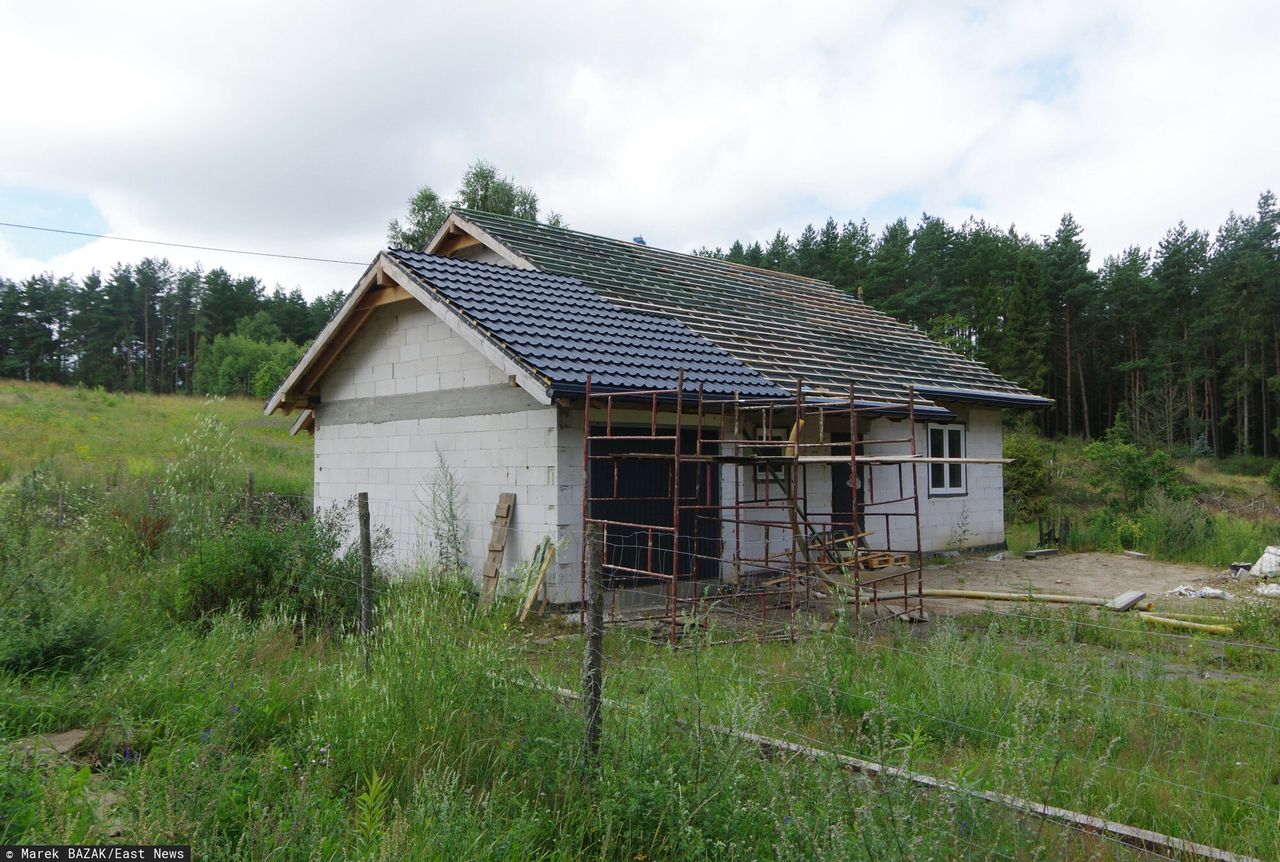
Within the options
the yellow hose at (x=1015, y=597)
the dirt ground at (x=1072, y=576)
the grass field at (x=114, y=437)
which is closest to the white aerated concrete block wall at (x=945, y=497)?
the dirt ground at (x=1072, y=576)

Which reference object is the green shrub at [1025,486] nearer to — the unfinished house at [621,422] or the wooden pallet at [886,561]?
the unfinished house at [621,422]

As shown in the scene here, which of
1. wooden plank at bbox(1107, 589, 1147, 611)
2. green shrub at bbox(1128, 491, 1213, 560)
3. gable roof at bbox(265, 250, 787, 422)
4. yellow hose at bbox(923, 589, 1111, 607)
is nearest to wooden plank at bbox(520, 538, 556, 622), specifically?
gable roof at bbox(265, 250, 787, 422)

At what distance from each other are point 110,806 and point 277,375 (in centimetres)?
4504

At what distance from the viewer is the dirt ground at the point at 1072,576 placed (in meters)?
12.2

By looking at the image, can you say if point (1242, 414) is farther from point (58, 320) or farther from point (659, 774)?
point (58, 320)

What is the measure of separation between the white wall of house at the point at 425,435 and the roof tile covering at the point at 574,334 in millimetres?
720

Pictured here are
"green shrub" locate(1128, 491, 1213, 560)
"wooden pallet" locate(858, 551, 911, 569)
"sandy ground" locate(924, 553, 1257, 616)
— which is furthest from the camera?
"green shrub" locate(1128, 491, 1213, 560)

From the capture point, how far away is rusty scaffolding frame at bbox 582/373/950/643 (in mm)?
9633

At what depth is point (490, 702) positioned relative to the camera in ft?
14.6

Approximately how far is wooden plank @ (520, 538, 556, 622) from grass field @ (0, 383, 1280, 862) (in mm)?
1698

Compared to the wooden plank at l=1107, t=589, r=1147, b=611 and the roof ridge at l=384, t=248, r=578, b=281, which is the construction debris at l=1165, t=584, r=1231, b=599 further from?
the roof ridge at l=384, t=248, r=578, b=281

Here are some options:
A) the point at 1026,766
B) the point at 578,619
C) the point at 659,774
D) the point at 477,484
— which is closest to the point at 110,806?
the point at 659,774

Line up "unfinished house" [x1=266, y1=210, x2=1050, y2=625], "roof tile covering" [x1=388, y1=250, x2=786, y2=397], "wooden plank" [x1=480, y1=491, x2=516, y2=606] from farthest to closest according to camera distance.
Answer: "wooden plank" [x1=480, y1=491, x2=516, y2=606]
"roof tile covering" [x1=388, y1=250, x2=786, y2=397]
"unfinished house" [x1=266, y1=210, x2=1050, y2=625]

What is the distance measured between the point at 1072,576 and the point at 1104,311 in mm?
42277
